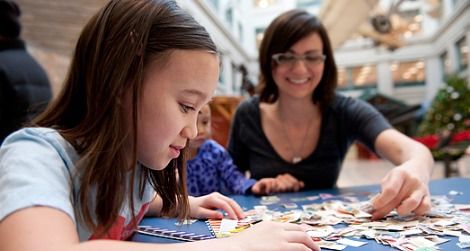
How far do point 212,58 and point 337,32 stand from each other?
5.62m

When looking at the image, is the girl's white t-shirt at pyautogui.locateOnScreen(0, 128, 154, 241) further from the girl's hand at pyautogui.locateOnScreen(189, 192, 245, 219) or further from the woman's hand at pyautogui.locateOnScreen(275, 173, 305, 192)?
the woman's hand at pyautogui.locateOnScreen(275, 173, 305, 192)

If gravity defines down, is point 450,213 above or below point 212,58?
below

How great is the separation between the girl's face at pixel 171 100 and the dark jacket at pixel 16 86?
100 centimetres

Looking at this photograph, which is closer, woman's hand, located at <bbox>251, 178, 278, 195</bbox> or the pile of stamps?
the pile of stamps

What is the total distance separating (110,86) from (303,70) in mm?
876

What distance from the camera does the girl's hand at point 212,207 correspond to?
0.76m

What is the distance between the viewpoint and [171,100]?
1.66 ft

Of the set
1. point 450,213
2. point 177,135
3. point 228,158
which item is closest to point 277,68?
point 228,158

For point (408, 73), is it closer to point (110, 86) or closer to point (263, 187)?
point (263, 187)

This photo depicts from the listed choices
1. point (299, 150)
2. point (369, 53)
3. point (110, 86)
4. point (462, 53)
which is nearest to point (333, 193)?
point (299, 150)

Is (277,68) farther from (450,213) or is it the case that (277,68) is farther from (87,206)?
(87,206)

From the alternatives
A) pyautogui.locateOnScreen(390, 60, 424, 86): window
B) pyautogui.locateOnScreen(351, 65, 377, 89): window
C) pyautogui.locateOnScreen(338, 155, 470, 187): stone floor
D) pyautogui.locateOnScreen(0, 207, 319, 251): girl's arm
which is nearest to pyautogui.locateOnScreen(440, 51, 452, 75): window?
pyautogui.locateOnScreen(390, 60, 424, 86): window

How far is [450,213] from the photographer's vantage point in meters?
0.75

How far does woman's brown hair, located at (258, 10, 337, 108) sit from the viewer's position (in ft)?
4.16
